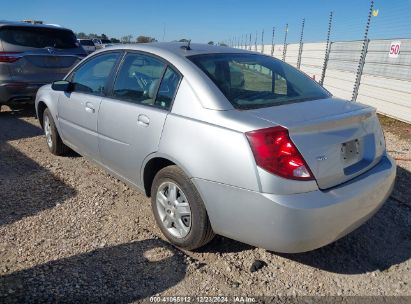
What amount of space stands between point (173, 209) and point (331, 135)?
53.1 inches

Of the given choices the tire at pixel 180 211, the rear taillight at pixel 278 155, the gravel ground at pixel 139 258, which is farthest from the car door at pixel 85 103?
the rear taillight at pixel 278 155

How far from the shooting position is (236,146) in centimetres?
241

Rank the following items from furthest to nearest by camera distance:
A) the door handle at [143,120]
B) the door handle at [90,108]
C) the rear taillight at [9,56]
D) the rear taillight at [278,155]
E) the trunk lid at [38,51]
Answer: the trunk lid at [38,51]
the rear taillight at [9,56]
the door handle at [90,108]
the door handle at [143,120]
the rear taillight at [278,155]

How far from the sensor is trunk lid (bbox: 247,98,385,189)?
95.0 inches

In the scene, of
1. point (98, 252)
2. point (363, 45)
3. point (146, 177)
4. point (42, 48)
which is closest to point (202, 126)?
point (146, 177)

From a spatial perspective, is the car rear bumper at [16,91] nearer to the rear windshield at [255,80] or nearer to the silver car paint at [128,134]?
the silver car paint at [128,134]

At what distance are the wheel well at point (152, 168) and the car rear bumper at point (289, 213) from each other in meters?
0.51

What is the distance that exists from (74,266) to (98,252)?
9.3 inches

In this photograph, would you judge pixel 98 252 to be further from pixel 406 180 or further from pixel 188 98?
pixel 406 180

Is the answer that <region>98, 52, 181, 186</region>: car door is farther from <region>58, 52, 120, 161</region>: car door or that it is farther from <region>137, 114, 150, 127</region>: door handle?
<region>58, 52, 120, 161</region>: car door

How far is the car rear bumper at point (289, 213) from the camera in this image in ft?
7.68

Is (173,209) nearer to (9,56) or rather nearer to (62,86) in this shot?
(62,86)

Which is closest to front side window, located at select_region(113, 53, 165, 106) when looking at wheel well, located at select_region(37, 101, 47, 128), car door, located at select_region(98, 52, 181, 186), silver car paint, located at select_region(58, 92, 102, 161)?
car door, located at select_region(98, 52, 181, 186)

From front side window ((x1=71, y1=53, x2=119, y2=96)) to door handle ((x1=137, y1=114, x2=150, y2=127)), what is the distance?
85 centimetres
